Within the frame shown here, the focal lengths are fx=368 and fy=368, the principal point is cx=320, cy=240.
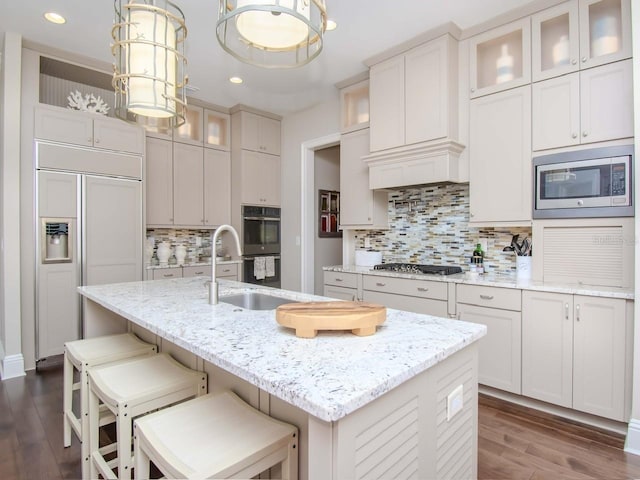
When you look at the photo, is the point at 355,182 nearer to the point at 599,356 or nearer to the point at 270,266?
the point at 270,266

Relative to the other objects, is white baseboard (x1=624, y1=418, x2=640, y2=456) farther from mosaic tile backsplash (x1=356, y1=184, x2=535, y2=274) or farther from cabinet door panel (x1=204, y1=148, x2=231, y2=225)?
cabinet door panel (x1=204, y1=148, x2=231, y2=225)

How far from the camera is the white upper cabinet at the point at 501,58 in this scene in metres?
2.69

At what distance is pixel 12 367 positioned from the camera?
302 cm

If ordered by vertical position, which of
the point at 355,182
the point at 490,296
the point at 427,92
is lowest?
the point at 490,296

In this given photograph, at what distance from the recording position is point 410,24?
288cm

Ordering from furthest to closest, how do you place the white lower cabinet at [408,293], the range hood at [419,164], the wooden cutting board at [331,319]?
the range hood at [419,164] < the white lower cabinet at [408,293] < the wooden cutting board at [331,319]

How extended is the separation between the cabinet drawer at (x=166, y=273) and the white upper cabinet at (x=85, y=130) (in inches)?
49.3

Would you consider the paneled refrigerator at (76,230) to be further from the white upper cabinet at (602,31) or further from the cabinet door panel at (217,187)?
the white upper cabinet at (602,31)

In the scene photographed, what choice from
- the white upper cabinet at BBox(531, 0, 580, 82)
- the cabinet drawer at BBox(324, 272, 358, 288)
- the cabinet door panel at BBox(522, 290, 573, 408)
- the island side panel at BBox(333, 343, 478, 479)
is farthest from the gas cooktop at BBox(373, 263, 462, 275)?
the island side panel at BBox(333, 343, 478, 479)

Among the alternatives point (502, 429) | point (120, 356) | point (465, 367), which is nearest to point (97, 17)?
point (120, 356)

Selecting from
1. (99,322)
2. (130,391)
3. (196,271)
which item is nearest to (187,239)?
(196,271)

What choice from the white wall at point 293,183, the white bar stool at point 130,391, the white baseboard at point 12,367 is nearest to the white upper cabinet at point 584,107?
the white wall at point 293,183

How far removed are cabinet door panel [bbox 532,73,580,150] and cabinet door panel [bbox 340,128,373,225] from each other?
1.55 m

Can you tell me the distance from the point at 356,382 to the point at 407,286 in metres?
2.32
